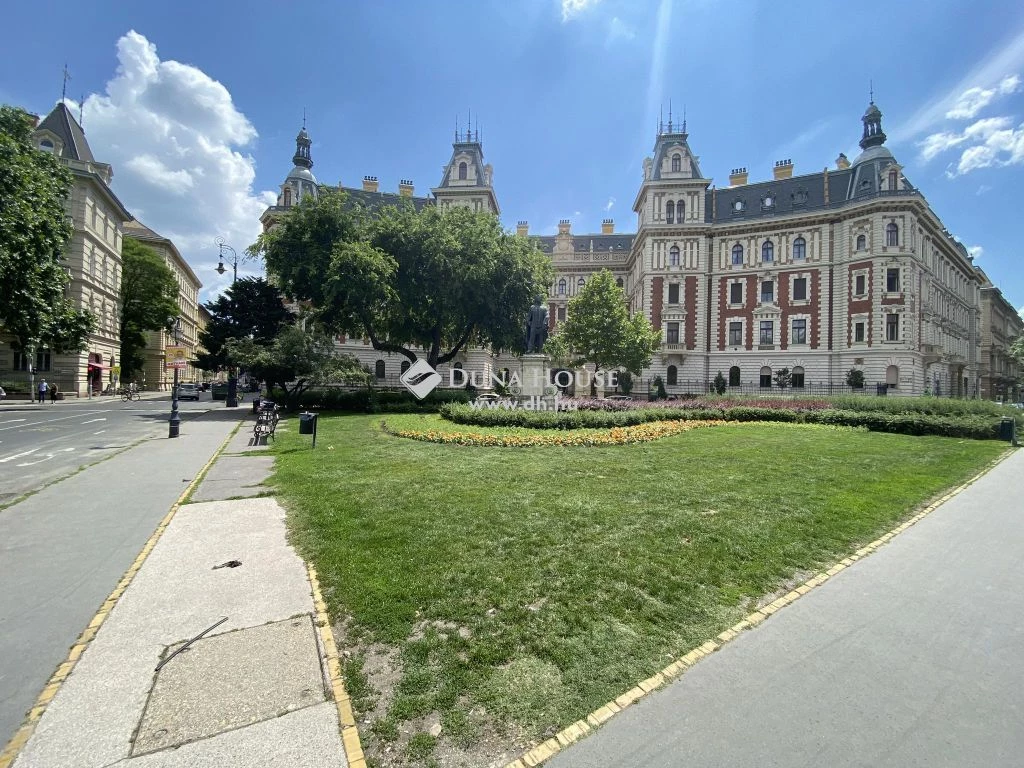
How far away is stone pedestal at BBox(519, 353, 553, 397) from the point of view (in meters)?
18.9

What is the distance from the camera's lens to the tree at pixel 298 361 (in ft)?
74.5

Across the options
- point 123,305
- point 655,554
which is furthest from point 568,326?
point 123,305

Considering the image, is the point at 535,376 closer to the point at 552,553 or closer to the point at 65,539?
the point at 552,553

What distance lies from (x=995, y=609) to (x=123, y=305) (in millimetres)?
65773

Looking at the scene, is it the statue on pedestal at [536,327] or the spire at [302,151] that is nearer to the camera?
the statue on pedestal at [536,327]

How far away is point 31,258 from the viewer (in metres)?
16.9

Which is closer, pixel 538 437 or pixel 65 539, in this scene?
pixel 65 539

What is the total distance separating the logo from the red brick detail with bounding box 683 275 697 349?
28.0m

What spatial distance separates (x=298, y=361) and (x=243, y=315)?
63.9 ft

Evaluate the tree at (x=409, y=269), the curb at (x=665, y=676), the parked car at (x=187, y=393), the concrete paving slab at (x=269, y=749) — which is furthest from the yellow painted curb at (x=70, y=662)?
the parked car at (x=187, y=393)

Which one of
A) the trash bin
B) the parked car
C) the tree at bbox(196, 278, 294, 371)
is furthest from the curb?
the parked car

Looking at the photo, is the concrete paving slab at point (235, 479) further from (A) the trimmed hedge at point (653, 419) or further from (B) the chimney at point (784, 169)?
(B) the chimney at point (784, 169)

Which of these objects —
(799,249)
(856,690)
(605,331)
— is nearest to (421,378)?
(605,331)

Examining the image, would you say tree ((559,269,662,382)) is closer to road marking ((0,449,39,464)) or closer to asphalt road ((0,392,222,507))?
asphalt road ((0,392,222,507))
